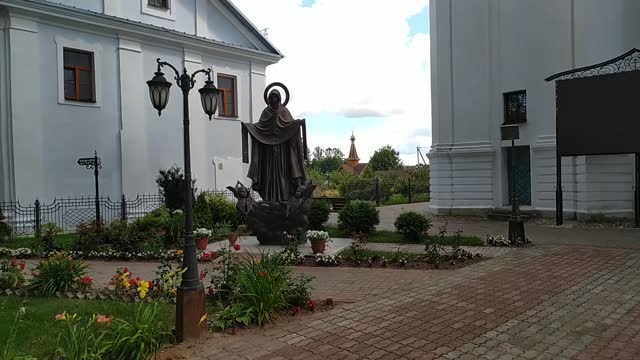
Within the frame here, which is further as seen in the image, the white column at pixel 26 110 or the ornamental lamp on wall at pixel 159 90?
the white column at pixel 26 110

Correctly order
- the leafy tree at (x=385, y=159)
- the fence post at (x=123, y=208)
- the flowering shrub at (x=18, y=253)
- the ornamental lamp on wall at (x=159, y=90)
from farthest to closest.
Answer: the leafy tree at (x=385, y=159) < the fence post at (x=123, y=208) < the flowering shrub at (x=18, y=253) < the ornamental lamp on wall at (x=159, y=90)

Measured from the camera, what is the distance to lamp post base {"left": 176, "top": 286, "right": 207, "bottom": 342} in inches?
220

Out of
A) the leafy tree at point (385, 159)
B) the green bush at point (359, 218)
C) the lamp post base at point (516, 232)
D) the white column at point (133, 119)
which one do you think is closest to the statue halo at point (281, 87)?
the green bush at point (359, 218)

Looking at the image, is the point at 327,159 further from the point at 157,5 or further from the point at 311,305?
the point at 311,305

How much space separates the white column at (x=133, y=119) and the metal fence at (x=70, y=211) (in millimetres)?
569

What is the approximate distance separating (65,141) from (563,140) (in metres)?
16.7

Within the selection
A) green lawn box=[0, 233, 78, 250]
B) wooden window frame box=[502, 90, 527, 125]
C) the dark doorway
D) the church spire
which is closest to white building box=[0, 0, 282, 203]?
green lawn box=[0, 233, 78, 250]

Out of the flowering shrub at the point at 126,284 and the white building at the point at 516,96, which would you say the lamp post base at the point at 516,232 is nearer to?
the white building at the point at 516,96

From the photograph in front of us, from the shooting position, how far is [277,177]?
12438 mm

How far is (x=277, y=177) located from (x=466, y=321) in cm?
701

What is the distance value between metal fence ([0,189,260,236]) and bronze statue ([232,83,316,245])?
241 inches

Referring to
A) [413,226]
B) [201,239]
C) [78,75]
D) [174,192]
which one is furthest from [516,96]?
[78,75]

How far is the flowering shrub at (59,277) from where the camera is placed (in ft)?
24.8

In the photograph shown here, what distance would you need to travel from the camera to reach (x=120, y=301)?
691 centimetres
